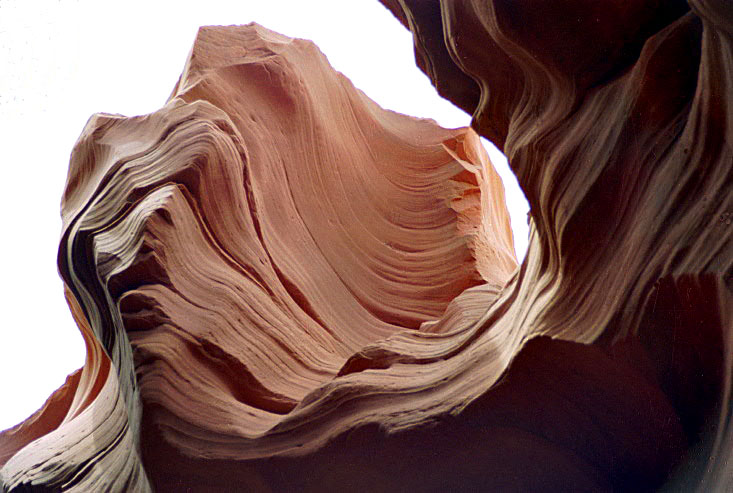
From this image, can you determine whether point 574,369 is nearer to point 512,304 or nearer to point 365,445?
point 512,304

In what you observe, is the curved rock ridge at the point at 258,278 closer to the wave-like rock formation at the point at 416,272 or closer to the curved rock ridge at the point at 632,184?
the wave-like rock formation at the point at 416,272

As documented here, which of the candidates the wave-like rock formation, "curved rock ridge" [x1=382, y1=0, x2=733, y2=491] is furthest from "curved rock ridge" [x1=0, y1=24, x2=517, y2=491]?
"curved rock ridge" [x1=382, y1=0, x2=733, y2=491]

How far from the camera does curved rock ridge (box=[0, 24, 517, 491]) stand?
157 centimetres

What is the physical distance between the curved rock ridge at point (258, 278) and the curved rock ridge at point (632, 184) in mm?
253

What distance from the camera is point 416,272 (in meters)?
2.20

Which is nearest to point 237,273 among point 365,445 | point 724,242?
point 365,445

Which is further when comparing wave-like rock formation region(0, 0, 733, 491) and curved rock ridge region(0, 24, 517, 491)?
curved rock ridge region(0, 24, 517, 491)

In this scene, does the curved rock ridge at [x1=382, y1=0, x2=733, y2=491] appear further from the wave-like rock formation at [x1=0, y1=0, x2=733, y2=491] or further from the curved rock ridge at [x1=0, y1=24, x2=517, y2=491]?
the curved rock ridge at [x1=0, y1=24, x2=517, y2=491]

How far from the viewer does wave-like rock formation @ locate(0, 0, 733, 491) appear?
1.14 metres

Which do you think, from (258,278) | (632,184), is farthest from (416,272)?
(632,184)

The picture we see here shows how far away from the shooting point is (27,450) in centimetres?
208

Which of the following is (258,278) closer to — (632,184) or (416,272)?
(416,272)

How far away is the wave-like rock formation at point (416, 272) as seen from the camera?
1138 mm

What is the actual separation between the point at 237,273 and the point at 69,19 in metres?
1.74
